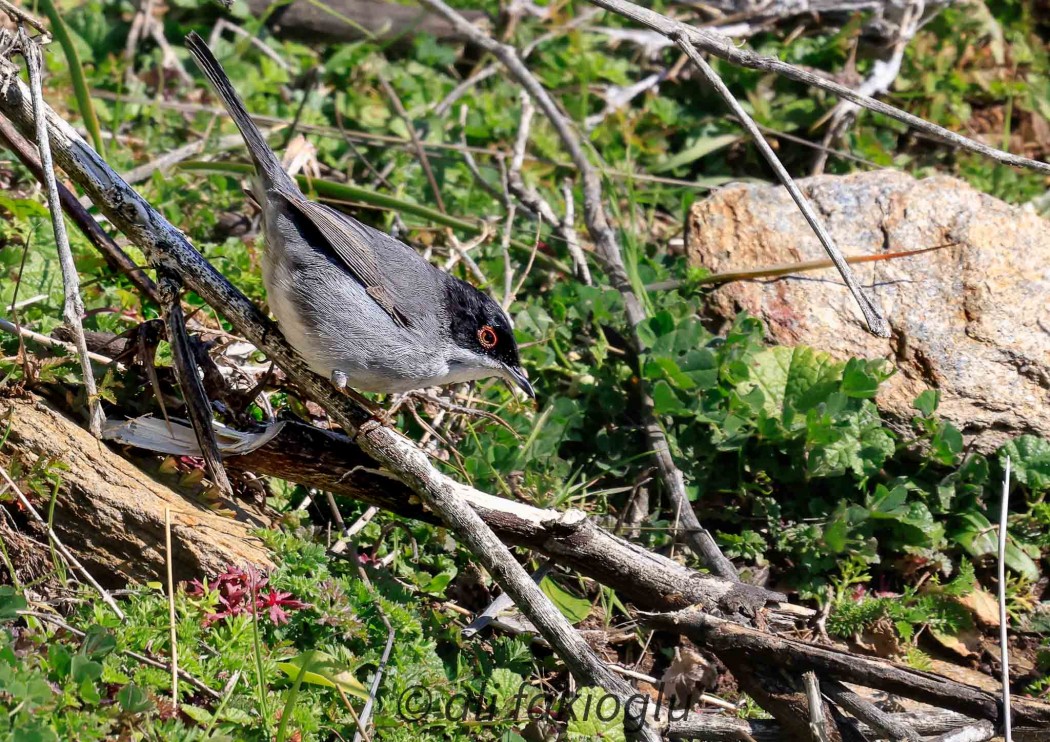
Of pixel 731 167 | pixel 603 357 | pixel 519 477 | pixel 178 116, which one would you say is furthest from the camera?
pixel 731 167

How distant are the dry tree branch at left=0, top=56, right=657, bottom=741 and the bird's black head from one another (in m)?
0.63

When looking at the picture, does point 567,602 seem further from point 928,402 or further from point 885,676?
point 928,402

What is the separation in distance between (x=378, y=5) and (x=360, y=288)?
379 centimetres

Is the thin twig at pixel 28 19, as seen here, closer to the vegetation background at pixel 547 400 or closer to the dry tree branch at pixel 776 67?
the vegetation background at pixel 547 400

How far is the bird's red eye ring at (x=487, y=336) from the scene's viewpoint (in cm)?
408

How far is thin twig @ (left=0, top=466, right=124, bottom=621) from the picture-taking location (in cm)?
318

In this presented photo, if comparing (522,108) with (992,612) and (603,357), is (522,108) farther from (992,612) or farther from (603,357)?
(992,612)

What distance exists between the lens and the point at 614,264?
534 centimetres

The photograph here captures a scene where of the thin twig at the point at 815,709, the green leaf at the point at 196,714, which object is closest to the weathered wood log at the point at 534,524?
the thin twig at the point at 815,709

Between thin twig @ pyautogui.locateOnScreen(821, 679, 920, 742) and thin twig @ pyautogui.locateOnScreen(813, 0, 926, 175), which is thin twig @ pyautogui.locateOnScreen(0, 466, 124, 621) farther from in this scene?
thin twig @ pyautogui.locateOnScreen(813, 0, 926, 175)

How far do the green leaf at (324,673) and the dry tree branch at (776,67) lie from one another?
7.00 ft

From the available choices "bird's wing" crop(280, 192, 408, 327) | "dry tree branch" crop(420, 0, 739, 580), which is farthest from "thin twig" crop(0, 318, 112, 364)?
"dry tree branch" crop(420, 0, 739, 580)

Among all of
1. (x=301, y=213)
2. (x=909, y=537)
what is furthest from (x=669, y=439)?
(x=301, y=213)

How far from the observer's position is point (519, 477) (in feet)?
14.4
